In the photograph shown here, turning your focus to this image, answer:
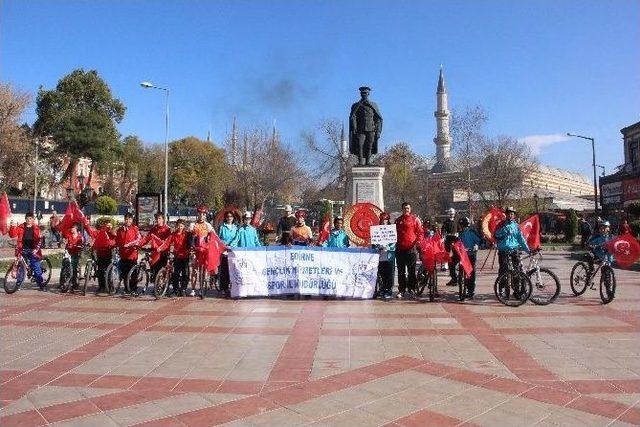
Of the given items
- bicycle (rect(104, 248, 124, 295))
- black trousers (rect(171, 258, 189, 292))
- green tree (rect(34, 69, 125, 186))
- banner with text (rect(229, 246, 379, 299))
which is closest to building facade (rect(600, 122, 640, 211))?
banner with text (rect(229, 246, 379, 299))

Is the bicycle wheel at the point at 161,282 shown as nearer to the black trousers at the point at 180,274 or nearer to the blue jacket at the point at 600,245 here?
the black trousers at the point at 180,274

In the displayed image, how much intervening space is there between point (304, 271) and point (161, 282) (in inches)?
113

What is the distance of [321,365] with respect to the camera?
6.25m

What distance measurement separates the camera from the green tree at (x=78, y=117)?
50.5m

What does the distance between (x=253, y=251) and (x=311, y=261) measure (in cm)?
120

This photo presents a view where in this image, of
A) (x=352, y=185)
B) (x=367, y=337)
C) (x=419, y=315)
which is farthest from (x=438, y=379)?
(x=352, y=185)

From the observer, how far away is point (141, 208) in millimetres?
29578

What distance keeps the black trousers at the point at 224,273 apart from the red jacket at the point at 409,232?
366 centimetres

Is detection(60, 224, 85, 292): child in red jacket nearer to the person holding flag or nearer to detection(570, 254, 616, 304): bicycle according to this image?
the person holding flag

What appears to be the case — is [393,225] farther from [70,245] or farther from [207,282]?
[70,245]

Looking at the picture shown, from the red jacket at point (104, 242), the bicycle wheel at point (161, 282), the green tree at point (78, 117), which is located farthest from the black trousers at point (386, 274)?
the green tree at point (78, 117)

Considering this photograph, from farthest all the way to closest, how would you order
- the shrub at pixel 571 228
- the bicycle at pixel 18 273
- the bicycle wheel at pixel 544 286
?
the shrub at pixel 571 228 → the bicycle at pixel 18 273 → the bicycle wheel at pixel 544 286

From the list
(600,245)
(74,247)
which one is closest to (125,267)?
Result: (74,247)

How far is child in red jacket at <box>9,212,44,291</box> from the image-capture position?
1229cm
